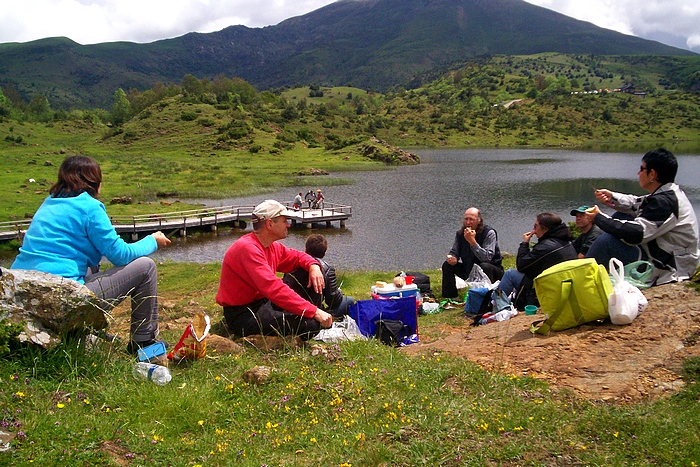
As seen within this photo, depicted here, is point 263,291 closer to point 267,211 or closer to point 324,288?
point 267,211

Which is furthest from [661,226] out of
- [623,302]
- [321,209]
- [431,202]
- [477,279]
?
[431,202]

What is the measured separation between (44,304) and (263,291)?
2.19 metres

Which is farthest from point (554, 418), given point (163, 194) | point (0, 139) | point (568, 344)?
point (0, 139)

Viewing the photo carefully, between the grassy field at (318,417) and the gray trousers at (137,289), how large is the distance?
0.35 m

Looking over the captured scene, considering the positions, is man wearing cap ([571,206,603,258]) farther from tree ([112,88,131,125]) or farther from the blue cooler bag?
tree ([112,88,131,125])

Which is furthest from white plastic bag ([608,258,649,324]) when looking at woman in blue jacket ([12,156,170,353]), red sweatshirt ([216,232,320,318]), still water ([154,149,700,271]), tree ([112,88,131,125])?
tree ([112,88,131,125])

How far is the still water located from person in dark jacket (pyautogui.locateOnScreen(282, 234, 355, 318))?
827cm

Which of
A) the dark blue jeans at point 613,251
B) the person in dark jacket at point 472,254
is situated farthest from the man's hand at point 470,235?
the dark blue jeans at point 613,251

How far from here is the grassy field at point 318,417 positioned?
3604 mm

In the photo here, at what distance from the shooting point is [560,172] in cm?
6369

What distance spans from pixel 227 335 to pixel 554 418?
4174 millimetres

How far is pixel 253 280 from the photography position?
19.6ft

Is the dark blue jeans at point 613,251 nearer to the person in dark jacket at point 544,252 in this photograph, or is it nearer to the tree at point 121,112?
the person in dark jacket at point 544,252

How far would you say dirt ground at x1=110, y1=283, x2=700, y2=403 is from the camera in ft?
15.0
